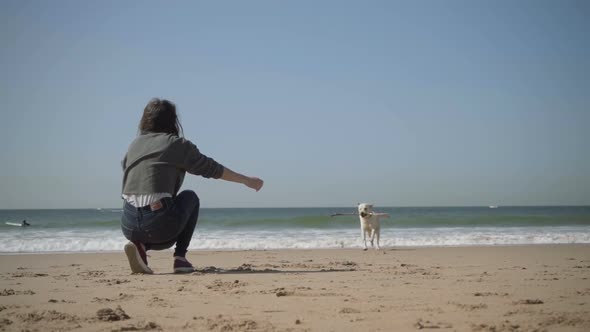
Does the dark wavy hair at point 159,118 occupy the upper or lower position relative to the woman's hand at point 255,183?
upper

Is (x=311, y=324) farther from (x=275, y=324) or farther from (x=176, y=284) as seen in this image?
(x=176, y=284)

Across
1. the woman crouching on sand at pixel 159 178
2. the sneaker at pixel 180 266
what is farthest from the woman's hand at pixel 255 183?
the sneaker at pixel 180 266

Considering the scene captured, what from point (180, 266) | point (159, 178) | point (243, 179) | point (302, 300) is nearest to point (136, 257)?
point (180, 266)

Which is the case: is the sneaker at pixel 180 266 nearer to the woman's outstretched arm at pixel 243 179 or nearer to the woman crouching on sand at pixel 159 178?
the woman crouching on sand at pixel 159 178

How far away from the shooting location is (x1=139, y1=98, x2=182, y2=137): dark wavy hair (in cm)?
489

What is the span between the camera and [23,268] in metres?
6.41

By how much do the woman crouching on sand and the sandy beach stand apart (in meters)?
0.43

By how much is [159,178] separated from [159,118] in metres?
0.61

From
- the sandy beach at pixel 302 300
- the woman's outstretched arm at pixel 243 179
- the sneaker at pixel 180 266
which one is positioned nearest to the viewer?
the sandy beach at pixel 302 300

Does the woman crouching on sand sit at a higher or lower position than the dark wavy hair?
lower

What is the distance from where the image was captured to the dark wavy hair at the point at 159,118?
4887mm

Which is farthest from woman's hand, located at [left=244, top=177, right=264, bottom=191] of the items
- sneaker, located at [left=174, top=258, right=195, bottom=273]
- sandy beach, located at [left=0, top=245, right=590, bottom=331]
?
sneaker, located at [left=174, top=258, right=195, bottom=273]

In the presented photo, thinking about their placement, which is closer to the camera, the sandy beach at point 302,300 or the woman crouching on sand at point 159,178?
the sandy beach at point 302,300

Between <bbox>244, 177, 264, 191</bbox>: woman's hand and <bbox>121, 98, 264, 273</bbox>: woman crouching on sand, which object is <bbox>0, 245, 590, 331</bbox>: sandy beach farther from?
<bbox>244, 177, 264, 191</bbox>: woman's hand
